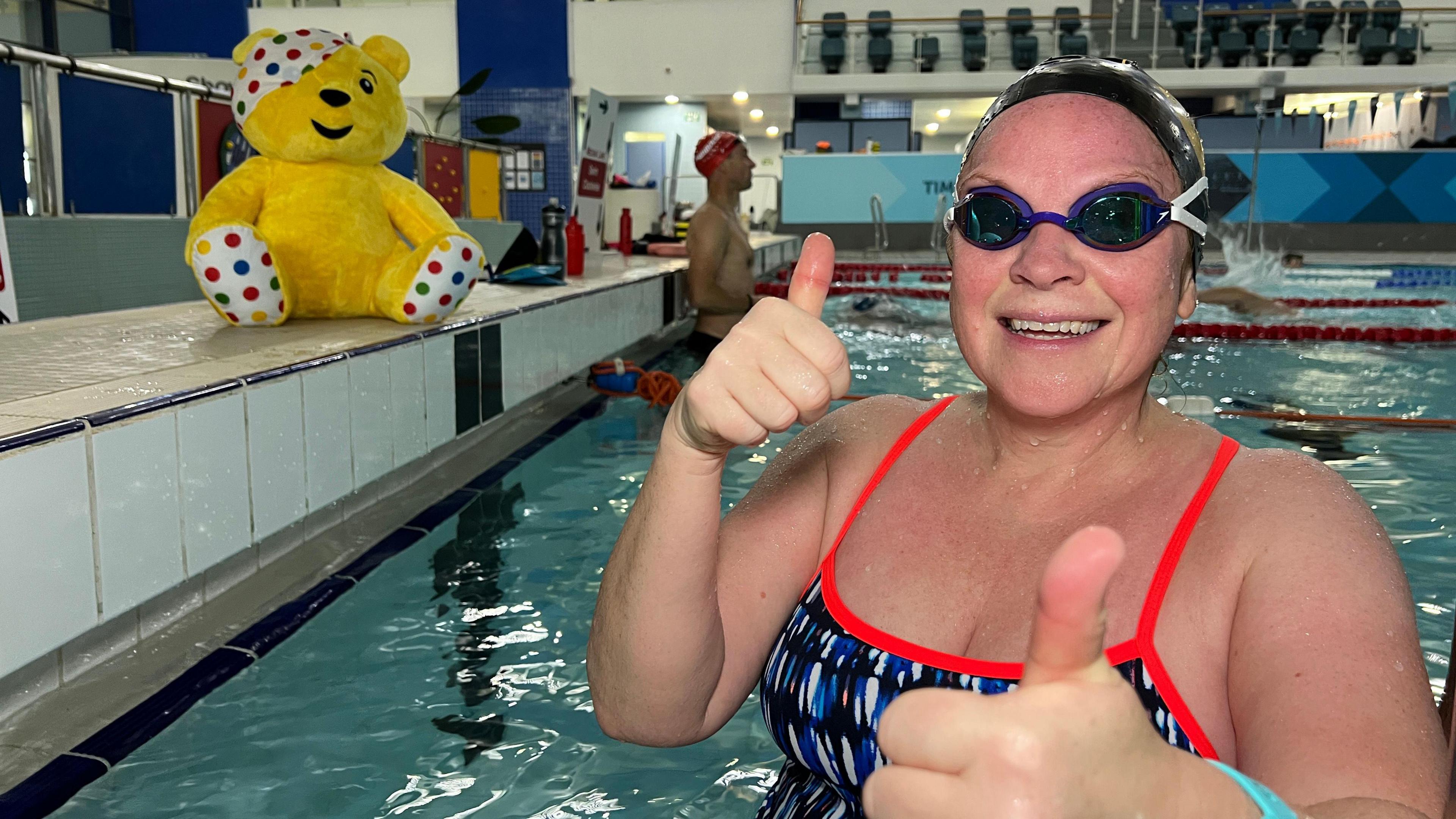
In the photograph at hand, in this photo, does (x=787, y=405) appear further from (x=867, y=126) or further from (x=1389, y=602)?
(x=867, y=126)

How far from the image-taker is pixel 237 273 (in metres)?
3.17

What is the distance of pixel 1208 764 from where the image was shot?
66 centimetres

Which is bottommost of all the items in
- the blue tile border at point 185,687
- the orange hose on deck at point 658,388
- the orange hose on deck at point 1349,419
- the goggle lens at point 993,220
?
the blue tile border at point 185,687

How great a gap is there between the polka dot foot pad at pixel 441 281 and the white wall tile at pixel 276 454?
0.94m

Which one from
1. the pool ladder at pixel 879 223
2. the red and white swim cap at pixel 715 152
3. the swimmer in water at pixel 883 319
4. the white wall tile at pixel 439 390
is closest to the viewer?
Answer: the white wall tile at pixel 439 390

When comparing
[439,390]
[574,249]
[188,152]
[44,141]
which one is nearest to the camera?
[439,390]

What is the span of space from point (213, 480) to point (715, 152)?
15.9 feet

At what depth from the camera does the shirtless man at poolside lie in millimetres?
6473

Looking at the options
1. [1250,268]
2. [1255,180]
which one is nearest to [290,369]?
[1250,268]

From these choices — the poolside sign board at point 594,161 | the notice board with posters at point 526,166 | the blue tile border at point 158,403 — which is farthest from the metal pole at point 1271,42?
the blue tile border at point 158,403

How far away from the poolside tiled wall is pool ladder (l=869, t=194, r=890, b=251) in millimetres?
12371

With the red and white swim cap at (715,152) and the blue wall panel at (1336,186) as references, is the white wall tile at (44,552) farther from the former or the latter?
the blue wall panel at (1336,186)

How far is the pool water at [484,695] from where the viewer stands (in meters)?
1.88

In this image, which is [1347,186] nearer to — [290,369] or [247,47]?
[247,47]
